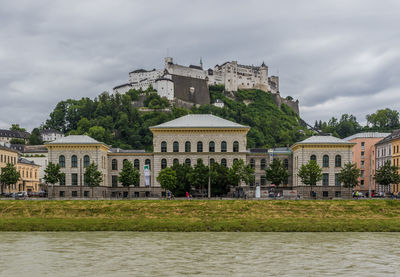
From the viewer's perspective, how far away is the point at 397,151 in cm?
7338

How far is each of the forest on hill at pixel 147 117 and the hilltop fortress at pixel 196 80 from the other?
13.0 feet

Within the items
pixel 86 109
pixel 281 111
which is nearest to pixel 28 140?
pixel 86 109

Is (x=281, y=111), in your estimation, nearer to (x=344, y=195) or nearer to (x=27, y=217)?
(x=344, y=195)

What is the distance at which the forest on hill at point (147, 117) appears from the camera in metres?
125

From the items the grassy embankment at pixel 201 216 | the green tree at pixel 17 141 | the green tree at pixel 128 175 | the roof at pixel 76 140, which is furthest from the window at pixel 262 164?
the green tree at pixel 17 141

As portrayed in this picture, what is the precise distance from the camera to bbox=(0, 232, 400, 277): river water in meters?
21.8

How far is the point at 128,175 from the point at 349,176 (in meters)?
28.0

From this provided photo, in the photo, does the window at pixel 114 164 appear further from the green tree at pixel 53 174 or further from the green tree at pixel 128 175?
the green tree at pixel 53 174

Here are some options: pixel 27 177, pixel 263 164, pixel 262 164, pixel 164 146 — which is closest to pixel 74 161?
pixel 164 146

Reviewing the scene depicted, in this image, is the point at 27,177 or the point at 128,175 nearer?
the point at 128,175

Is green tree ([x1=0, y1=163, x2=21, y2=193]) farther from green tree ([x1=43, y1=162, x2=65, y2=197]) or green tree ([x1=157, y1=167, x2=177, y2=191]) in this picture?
green tree ([x1=157, y1=167, x2=177, y2=191])

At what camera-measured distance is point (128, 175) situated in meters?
66.9

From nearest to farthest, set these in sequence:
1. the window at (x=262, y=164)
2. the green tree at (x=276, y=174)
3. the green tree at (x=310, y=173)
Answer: the green tree at (x=310, y=173) → the green tree at (x=276, y=174) → the window at (x=262, y=164)

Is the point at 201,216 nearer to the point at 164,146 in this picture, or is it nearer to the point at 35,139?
the point at 164,146
